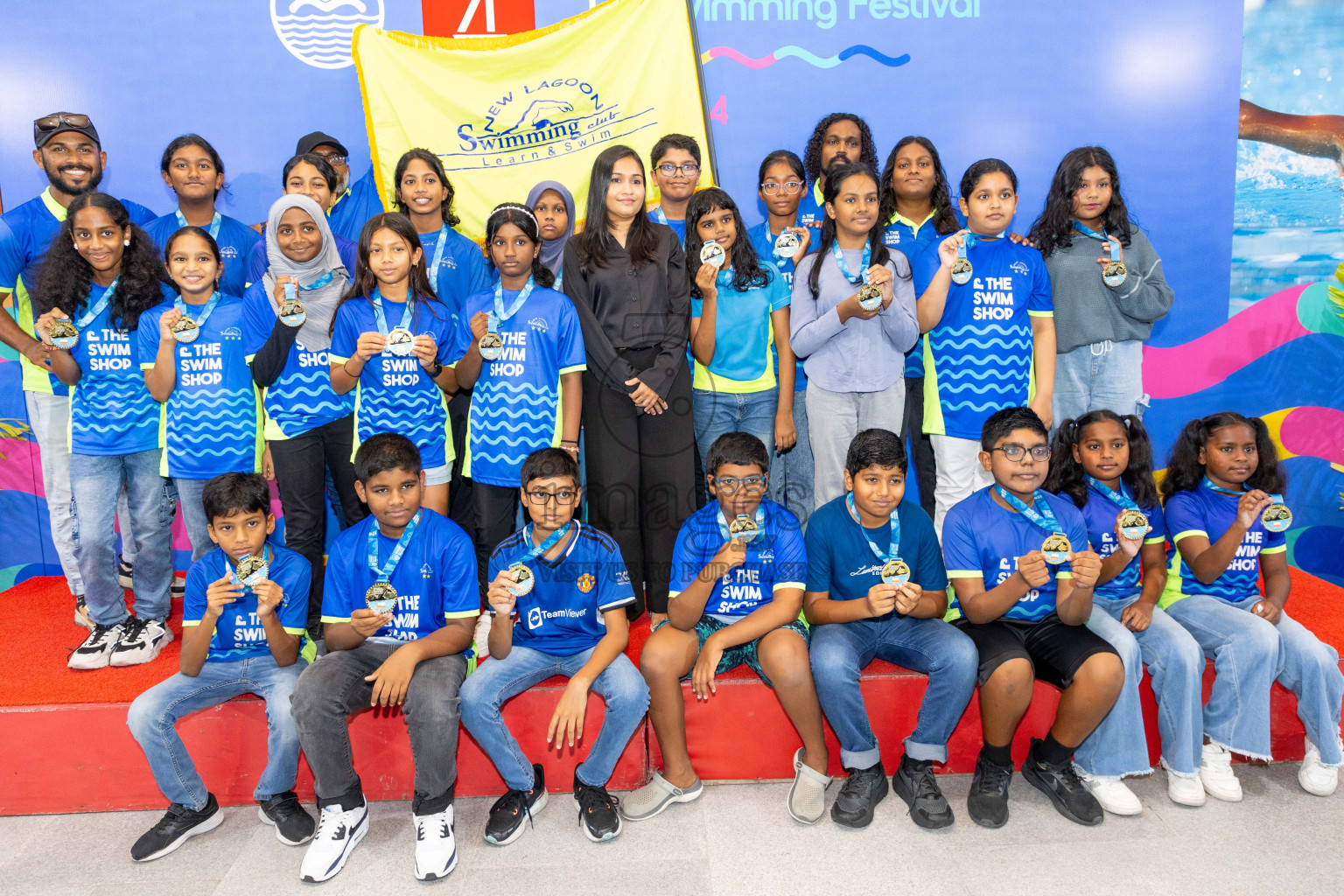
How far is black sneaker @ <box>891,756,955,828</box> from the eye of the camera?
2707 millimetres

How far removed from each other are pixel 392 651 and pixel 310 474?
90cm

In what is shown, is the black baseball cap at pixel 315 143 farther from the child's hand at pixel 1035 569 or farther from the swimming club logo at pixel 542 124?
the child's hand at pixel 1035 569

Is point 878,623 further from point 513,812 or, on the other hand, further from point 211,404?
point 211,404

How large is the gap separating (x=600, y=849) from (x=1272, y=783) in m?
2.33

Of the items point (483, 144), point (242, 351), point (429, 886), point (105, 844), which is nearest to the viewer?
point (429, 886)

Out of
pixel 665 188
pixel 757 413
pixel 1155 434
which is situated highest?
pixel 665 188

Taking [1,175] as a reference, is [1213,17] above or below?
above

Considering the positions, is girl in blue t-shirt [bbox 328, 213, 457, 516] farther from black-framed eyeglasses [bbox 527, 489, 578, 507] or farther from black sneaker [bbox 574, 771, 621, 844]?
black sneaker [bbox 574, 771, 621, 844]

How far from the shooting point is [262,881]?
255cm

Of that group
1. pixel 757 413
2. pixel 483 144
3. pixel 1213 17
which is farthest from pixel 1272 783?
pixel 483 144

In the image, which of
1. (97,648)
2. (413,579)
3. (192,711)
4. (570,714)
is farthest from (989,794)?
(97,648)

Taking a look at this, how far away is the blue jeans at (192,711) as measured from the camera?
107 inches

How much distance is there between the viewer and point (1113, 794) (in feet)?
9.16

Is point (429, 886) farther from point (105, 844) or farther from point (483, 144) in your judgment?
point (483, 144)
